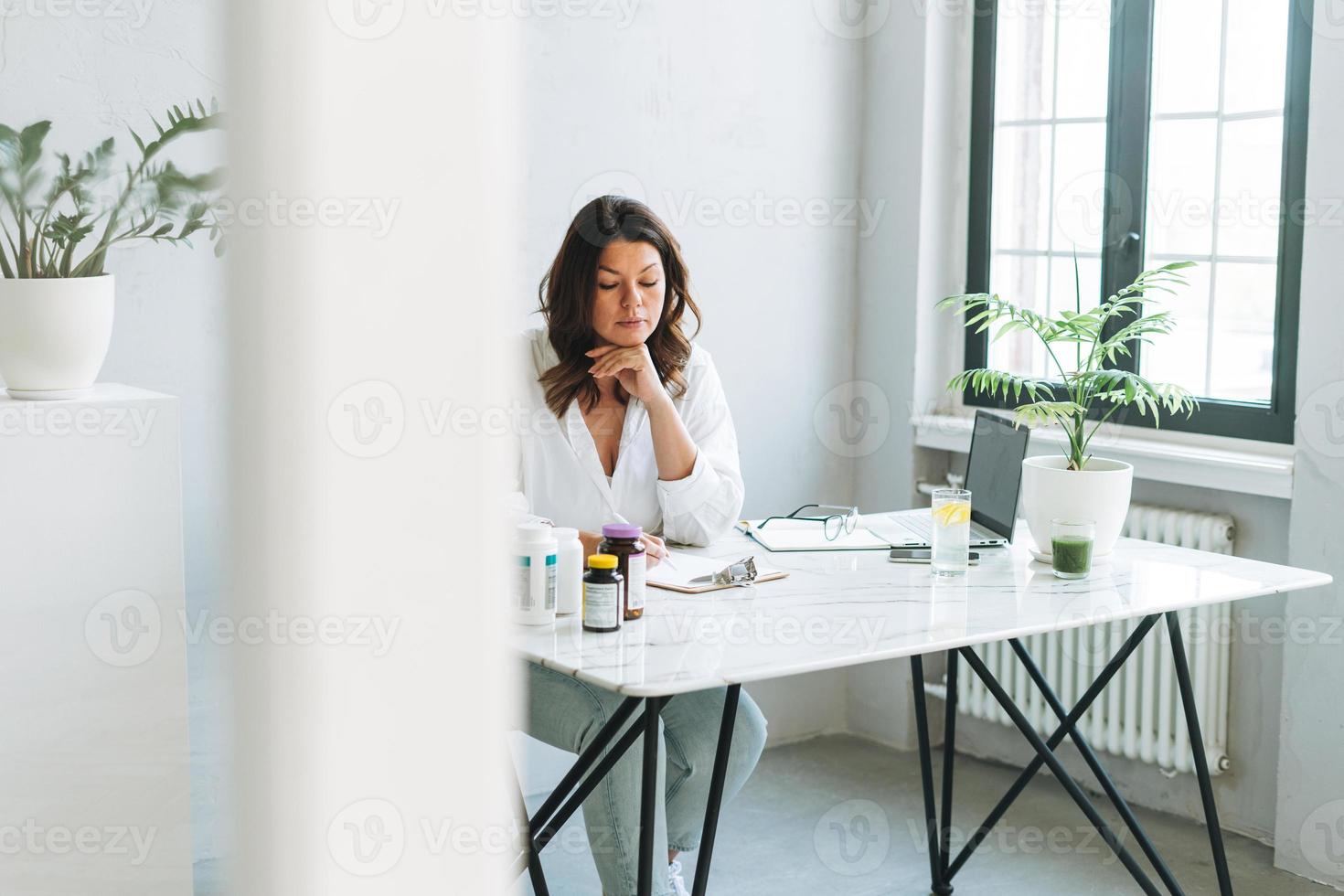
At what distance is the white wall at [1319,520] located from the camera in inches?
110

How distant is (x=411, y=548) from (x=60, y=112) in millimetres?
2473

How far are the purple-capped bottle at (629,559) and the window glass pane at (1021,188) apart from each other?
2.07m

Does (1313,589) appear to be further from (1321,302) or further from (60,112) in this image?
(60,112)

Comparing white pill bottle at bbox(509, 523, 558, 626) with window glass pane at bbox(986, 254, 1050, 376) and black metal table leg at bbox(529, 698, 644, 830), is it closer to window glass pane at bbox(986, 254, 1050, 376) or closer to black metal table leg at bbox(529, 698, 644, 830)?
black metal table leg at bbox(529, 698, 644, 830)

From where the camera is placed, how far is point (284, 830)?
0.45 metres

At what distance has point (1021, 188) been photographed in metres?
3.67

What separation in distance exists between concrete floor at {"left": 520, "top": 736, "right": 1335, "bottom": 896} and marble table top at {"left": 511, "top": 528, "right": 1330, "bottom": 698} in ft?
2.69

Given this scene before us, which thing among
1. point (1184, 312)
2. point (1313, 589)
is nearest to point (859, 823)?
point (1313, 589)

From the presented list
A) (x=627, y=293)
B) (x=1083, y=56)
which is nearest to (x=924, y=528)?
(x=627, y=293)

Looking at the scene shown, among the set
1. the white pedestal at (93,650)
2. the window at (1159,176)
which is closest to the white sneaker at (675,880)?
the white pedestal at (93,650)

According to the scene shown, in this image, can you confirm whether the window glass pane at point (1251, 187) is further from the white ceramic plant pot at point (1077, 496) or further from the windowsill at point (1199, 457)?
the white ceramic plant pot at point (1077, 496)

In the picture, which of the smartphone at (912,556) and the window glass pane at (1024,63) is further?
the window glass pane at (1024,63)

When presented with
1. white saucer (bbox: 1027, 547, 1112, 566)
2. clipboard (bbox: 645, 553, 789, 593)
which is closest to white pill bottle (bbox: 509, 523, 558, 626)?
clipboard (bbox: 645, 553, 789, 593)

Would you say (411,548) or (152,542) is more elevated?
(411,548)
